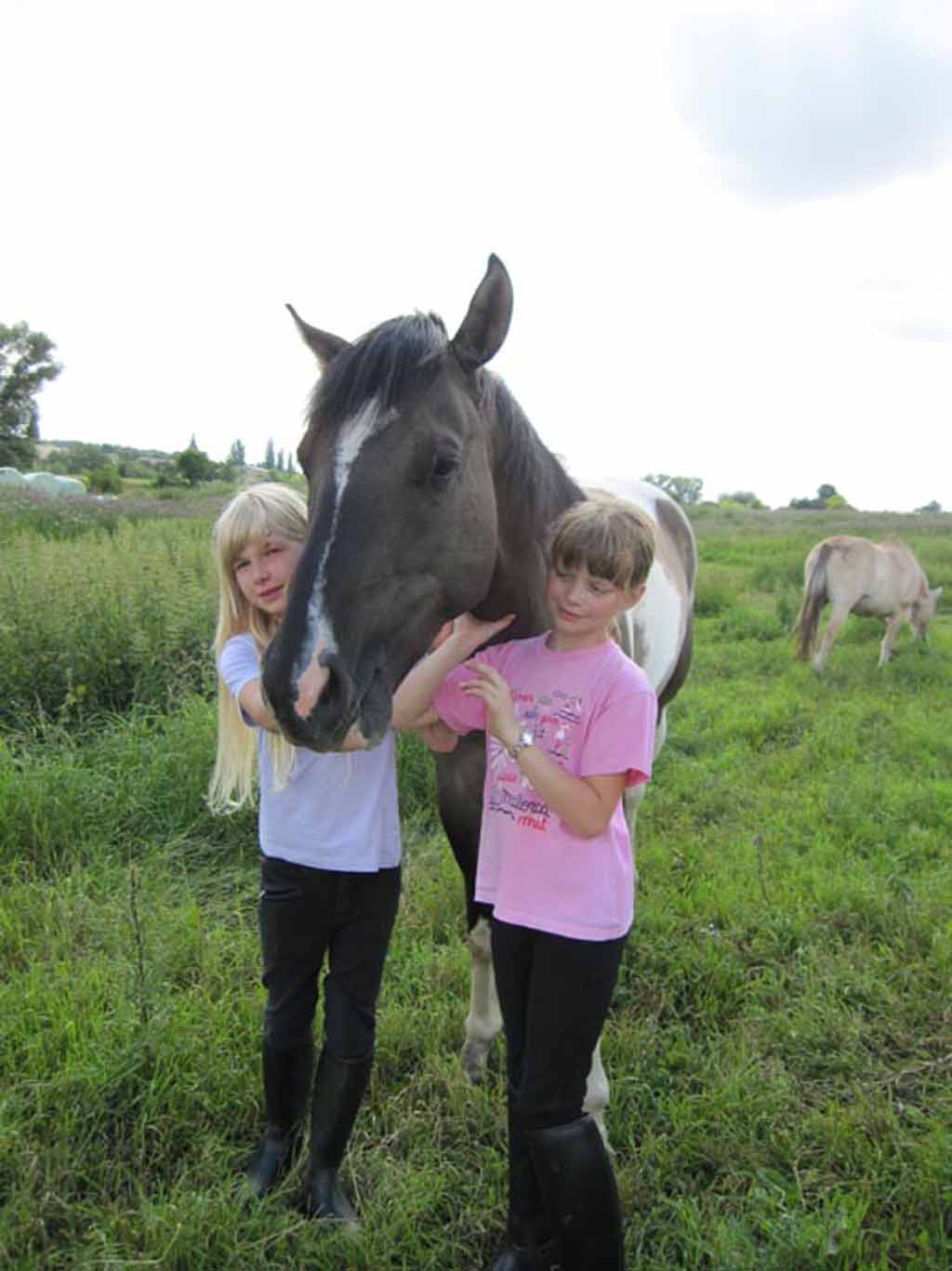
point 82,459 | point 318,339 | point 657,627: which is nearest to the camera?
point 318,339

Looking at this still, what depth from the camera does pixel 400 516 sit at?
1.54 metres

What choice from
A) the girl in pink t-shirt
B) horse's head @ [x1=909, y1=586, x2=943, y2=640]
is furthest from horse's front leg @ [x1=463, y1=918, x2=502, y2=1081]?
horse's head @ [x1=909, y1=586, x2=943, y2=640]

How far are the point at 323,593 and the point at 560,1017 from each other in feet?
3.13

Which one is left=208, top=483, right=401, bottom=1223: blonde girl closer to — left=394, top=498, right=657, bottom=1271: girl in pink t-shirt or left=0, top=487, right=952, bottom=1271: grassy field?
left=0, top=487, right=952, bottom=1271: grassy field

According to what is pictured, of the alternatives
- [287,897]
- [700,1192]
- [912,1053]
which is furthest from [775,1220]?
[287,897]

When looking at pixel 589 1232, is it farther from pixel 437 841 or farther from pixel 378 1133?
pixel 437 841

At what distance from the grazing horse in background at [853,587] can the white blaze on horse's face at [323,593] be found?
724 centimetres

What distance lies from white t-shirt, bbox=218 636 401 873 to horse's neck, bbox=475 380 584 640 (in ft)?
1.49

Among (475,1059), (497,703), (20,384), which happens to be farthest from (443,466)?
(20,384)

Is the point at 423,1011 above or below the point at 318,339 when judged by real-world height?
below

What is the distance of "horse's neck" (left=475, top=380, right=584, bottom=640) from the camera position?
6.26 feet

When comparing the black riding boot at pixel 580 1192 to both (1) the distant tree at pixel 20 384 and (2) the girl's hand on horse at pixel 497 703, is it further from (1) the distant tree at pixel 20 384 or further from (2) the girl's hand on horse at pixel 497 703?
(1) the distant tree at pixel 20 384

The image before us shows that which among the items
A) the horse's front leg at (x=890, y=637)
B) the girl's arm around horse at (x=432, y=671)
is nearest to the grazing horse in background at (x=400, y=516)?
the girl's arm around horse at (x=432, y=671)

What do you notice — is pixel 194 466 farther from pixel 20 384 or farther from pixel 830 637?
pixel 830 637
